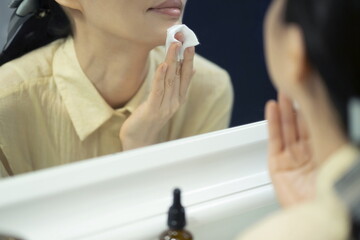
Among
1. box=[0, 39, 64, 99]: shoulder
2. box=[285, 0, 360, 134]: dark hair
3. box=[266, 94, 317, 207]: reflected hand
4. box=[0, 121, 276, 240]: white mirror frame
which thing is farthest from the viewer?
box=[0, 39, 64, 99]: shoulder

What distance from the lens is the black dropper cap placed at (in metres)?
0.61

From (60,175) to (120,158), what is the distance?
0.09 metres

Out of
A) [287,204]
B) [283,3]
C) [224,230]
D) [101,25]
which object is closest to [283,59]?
[283,3]

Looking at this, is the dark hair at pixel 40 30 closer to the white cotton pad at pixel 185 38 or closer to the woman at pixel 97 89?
the woman at pixel 97 89

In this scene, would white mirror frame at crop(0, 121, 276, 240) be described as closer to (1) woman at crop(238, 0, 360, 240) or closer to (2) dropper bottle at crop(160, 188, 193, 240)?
(2) dropper bottle at crop(160, 188, 193, 240)

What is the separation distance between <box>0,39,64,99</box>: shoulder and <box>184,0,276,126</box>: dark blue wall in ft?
0.77

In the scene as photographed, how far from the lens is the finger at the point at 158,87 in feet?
2.63

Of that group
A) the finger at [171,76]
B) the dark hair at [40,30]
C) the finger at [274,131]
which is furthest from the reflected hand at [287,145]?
the dark hair at [40,30]

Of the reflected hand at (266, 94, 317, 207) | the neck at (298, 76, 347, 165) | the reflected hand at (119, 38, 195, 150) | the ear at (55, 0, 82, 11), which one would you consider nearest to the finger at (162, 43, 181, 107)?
the reflected hand at (119, 38, 195, 150)

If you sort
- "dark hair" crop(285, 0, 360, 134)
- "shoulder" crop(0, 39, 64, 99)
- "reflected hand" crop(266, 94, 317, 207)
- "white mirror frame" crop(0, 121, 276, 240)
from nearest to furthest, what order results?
"dark hair" crop(285, 0, 360, 134) < "reflected hand" crop(266, 94, 317, 207) < "white mirror frame" crop(0, 121, 276, 240) < "shoulder" crop(0, 39, 64, 99)

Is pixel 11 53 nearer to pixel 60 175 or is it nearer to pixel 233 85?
pixel 60 175

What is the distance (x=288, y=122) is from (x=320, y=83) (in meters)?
0.16

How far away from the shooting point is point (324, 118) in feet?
1.27

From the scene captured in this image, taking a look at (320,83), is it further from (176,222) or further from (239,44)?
(239,44)
